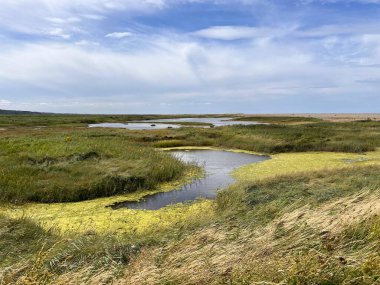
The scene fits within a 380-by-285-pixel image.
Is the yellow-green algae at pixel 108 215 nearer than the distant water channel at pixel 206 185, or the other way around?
the yellow-green algae at pixel 108 215

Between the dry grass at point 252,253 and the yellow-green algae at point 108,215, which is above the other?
the dry grass at point 252,253

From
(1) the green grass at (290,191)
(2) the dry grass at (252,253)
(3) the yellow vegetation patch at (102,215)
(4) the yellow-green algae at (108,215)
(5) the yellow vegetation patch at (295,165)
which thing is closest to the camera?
(2) the dry grass at (252,253)

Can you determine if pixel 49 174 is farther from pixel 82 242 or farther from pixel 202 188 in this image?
pixel 82 242

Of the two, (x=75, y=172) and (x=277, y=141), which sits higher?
(x=277, y=141)

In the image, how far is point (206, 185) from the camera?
1658cm

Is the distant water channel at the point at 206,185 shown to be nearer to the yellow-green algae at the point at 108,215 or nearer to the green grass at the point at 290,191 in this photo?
the yellow-green algae at the point at 108,215

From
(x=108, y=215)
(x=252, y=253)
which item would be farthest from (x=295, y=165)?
(x=252, y=253)

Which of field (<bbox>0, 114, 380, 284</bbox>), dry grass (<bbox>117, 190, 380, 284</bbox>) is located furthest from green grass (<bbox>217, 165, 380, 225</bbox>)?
dry grass (<bbox>117, 190, 380, 284</bbox>)

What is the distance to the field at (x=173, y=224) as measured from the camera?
14.0 ft

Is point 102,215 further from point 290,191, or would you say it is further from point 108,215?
point 290,191

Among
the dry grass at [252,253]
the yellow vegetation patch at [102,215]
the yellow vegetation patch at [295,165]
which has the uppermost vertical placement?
the dry grass at [252,253]

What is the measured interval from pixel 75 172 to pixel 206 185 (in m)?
6.42

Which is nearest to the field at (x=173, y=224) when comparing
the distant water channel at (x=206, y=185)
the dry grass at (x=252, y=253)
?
the dry grass at (x=252, y=253)

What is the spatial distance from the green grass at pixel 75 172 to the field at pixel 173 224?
0.05 metres
